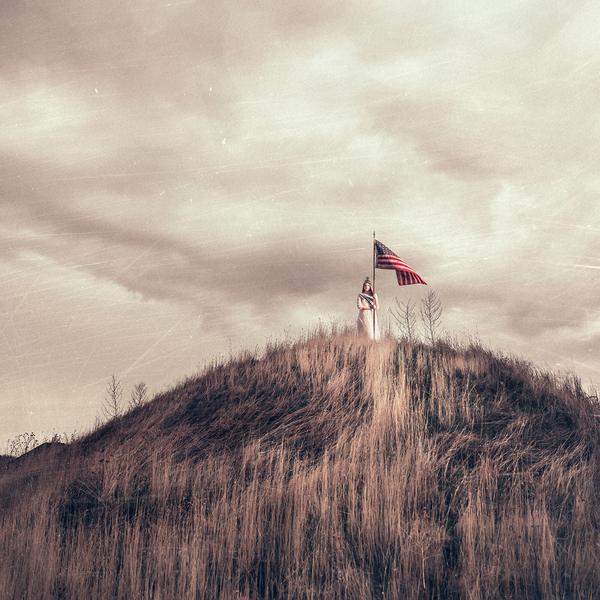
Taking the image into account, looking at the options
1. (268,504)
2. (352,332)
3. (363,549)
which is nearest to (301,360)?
(352,332)

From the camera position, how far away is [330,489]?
927 cm

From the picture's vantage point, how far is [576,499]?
9125 millimetres

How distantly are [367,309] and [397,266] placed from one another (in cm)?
132

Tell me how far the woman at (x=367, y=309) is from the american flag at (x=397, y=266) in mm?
661

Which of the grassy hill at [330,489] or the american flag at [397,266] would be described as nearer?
the grassy hill at [330,489]

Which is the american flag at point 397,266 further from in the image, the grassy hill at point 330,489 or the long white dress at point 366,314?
the grassy hill at point 330,489

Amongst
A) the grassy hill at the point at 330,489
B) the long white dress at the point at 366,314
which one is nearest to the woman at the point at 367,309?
the long white dress at the point at 366,314

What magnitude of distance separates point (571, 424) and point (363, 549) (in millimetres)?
6270

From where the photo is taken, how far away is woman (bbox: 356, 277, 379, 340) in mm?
16203

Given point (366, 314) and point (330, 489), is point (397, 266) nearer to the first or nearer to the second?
point (366, 314)

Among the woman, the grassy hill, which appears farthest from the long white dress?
the grassy hill

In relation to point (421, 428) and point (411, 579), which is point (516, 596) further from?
point (421, 428)

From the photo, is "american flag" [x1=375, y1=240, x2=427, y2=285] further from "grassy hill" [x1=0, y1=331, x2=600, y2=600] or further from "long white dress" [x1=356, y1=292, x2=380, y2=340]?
"grassy hill" [x1=0, y1=331, x2=600, y2=600]

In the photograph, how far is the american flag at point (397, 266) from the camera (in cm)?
1617
